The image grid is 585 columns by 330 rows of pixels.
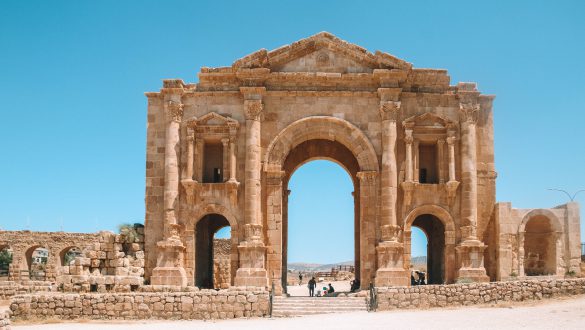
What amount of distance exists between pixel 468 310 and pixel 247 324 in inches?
267

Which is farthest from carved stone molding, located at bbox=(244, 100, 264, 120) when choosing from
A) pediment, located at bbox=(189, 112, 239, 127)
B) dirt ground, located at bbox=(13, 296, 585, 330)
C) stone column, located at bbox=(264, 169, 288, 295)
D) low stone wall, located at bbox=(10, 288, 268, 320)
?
dirt ground, located at bbox=(13, 296, 585, 330)

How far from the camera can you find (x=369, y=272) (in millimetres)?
27406

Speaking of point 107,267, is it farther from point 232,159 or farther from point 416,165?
point 416,165

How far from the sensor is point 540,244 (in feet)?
96.3

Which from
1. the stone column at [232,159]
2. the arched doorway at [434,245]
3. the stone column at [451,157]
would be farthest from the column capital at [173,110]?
the arched doorway at [434,245]

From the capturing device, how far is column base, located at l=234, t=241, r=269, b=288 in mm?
26828

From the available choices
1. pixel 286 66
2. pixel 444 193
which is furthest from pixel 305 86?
pixel 444 193

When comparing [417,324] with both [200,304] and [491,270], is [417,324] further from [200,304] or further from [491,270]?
[491,270]

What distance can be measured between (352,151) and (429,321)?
383 inches

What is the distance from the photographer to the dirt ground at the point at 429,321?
746 inches

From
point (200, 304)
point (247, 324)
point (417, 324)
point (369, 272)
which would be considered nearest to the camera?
point (417, 324)

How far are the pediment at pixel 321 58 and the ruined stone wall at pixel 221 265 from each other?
54.1 ft

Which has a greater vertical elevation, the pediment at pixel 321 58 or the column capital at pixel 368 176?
the pediment at pixel 321 58

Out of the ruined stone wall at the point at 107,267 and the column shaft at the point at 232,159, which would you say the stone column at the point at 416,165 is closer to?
the column shaft at the point at 232,159
